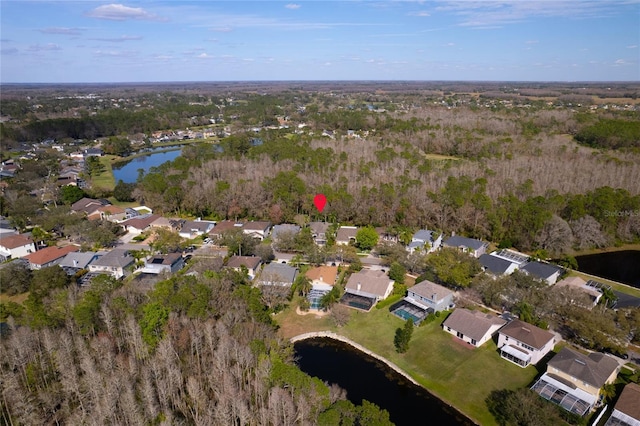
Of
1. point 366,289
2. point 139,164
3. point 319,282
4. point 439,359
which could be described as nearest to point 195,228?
point 319,282

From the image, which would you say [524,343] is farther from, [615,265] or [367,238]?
[615,265]

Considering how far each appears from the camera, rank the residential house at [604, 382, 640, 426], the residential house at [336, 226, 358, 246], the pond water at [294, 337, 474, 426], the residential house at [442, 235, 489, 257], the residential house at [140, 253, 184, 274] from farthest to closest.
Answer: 1. the residential house at [336, 226, 358, 246]
2. the residential house at [442, 235, 489, 257]
3. the residential house at [140, 253, 184, 274]
4. the pond water at [294, 337, 474, 426]
5. the residential house at [604, 382, 640, 426]

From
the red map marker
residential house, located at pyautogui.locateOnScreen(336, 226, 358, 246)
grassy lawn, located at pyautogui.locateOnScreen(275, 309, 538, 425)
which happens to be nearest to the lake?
the red map marker

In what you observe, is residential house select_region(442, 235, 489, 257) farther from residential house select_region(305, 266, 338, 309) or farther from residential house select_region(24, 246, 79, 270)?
residential house select_region(24, 246, 79, 270)

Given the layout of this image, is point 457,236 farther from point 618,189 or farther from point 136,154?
point 136,154

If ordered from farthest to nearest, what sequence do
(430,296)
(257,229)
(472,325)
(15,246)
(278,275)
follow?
(257,229)
(15,246)
(278,275)
(430,296)
(472,325)

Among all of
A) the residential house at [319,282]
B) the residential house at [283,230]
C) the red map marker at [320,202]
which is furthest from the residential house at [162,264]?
the red map marker at [320,202]

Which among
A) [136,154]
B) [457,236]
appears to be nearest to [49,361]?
[457,236]
